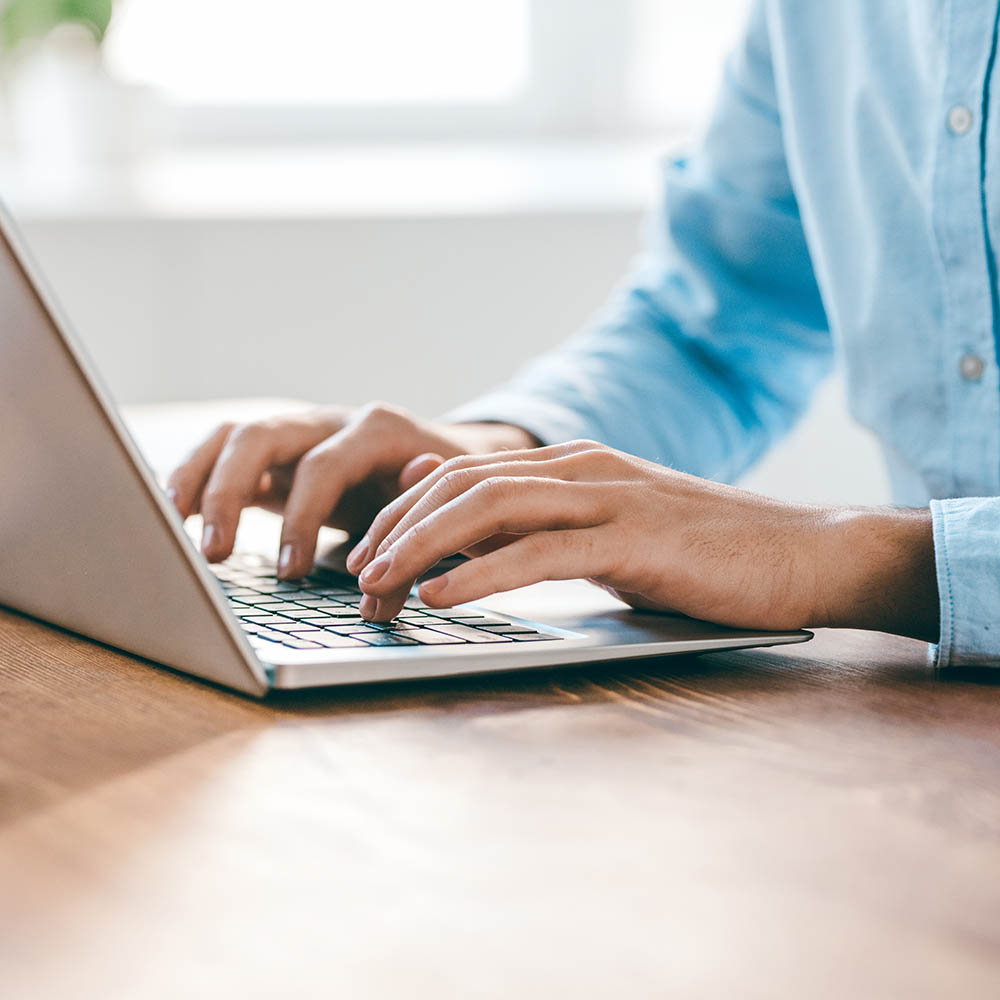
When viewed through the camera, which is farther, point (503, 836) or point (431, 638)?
point (431, 638)

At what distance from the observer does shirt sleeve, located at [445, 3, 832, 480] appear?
1.15 meters

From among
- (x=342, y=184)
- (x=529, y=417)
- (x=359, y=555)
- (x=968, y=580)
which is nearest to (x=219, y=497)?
(x=359, y=555)

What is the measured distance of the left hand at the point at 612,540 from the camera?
0.58m

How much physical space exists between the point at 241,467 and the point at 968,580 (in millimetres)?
408

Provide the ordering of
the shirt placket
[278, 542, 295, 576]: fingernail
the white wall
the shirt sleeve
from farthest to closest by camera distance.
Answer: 1. the white wall
2. the shirt sleeve
3. the shirt placket
4. [278, 542, 295, 576]: fingernail

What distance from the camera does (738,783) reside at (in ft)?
1.44

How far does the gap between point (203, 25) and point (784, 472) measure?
4.13 feet

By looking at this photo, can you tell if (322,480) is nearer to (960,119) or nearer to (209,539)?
(209,539)

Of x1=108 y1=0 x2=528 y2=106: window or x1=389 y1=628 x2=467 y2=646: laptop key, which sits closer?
x1=389 y1=628 x2=467 y2=646: laptop key

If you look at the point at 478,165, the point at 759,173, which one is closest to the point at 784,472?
the point at 478,165

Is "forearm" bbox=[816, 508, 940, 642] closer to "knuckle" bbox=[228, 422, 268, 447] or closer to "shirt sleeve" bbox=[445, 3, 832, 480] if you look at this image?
"knuckle" bbox=[228, 422, 268, 447]

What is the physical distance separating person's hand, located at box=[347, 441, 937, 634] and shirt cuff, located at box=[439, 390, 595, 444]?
32 cm

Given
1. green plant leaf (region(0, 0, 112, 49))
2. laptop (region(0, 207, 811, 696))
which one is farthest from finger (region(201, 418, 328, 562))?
green plant leaf (region(0, 0, 112, 49))

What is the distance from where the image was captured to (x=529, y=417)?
0.97 meters
